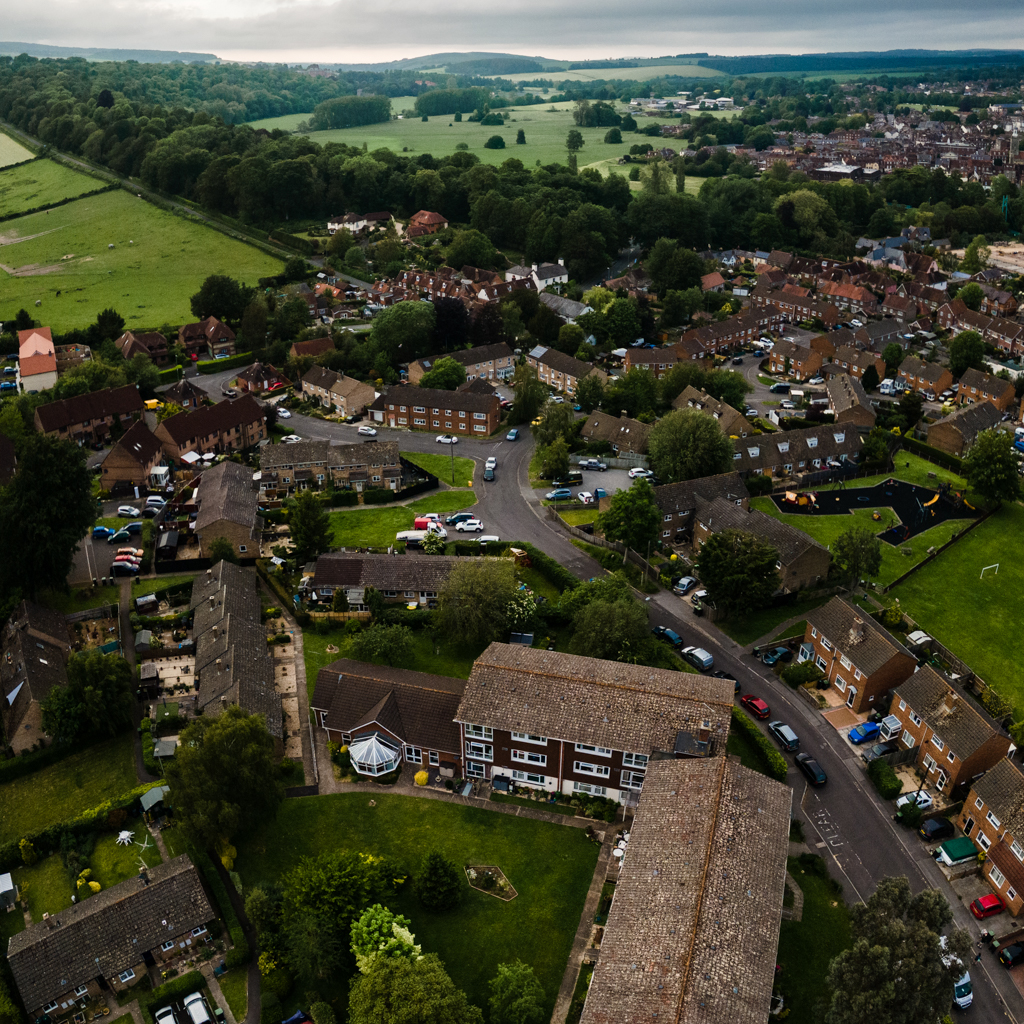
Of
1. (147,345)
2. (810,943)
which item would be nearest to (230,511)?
(810,943)

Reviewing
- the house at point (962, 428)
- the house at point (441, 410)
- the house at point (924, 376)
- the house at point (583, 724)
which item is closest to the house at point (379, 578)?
the house at point (583, 724)

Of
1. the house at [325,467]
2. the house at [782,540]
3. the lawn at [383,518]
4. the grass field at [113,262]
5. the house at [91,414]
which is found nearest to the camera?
the house at [782,540]

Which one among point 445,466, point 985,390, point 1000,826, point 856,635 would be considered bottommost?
point 445,466

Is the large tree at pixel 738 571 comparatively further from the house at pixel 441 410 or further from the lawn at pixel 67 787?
the lawn at pixel 67 787

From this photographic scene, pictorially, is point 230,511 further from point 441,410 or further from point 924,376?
point 924,376

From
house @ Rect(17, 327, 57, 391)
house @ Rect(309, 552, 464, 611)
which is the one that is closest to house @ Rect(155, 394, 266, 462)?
house @ Rect(17, 327, 57, 391)

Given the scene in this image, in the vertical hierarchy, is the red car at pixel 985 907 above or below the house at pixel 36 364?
below
